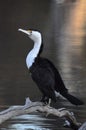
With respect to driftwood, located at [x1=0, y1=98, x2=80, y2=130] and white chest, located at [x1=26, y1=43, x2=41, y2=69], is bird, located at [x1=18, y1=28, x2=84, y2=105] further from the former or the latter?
driftwood, located at [x1=0, y1=98, x2=80, y2=130]

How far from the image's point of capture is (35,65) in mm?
5715

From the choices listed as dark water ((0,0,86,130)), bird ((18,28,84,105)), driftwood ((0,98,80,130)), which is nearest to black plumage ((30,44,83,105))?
bird ((18,28,84,105))

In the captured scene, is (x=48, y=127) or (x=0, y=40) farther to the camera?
(x=0, y=40)

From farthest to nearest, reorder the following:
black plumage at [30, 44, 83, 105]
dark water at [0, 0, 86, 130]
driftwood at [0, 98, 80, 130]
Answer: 1. dark water at [0, 0, 86, 130]
2. black plumage at [30, 44, 83, 105]
3. driftwood at [0, 98, 80, 130]

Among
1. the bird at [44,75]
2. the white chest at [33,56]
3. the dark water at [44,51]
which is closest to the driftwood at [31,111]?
the bird at [44,75]

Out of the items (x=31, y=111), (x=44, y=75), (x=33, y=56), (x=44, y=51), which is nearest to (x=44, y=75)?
(x=44, y=75)

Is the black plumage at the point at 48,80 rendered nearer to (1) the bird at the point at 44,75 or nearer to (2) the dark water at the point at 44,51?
(1) the bird at the point at 44,75

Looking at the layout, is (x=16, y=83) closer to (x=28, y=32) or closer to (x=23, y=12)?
(x=28, y=32)

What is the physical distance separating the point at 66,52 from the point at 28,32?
5362 millimetres

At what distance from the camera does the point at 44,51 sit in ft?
35.9

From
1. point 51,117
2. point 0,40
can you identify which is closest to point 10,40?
point 0,40

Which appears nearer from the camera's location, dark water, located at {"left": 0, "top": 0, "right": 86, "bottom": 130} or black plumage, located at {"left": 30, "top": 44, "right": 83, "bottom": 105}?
black plumage, located at {"left": 30, "top": 44, "right": 83, "bottom": 105}

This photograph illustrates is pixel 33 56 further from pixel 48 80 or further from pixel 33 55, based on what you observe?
pixel 48 80

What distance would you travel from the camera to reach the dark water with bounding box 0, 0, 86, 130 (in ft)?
22.3
